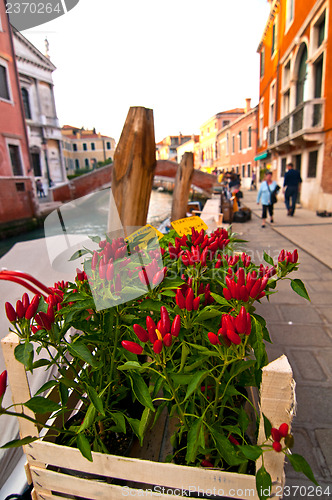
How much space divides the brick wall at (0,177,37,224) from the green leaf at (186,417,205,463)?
13302 mm

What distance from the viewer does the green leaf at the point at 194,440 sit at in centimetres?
67

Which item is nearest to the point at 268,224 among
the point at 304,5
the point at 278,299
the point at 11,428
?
the point at 278,299

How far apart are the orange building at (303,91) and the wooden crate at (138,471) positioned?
951 centimetres

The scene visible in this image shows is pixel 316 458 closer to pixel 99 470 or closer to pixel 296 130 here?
pixel 99 470

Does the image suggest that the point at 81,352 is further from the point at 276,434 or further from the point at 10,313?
the point at 276,434

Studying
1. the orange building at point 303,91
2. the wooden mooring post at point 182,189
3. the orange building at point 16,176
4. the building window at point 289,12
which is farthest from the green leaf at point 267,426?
the building window at point 289,12

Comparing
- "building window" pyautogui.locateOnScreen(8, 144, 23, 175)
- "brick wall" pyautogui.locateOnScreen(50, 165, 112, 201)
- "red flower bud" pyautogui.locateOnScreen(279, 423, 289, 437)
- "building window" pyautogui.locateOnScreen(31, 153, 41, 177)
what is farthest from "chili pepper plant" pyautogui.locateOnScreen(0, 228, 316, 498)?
"building window" pyautogui.locateOnScreen(31, 153, 41, 177)

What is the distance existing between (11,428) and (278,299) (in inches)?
103

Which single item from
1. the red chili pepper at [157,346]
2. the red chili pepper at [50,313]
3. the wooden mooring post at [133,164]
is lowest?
the red chili pepper at [157,346]

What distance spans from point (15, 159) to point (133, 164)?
1276 cm

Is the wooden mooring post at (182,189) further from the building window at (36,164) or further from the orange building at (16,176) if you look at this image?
the building window at (36,164)

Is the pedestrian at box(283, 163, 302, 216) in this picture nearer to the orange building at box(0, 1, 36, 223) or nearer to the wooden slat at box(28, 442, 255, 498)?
the orange building at box(0, 1, 36, 223)

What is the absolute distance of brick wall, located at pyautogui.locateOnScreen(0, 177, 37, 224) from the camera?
39.9ft

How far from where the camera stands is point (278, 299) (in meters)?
3.08
